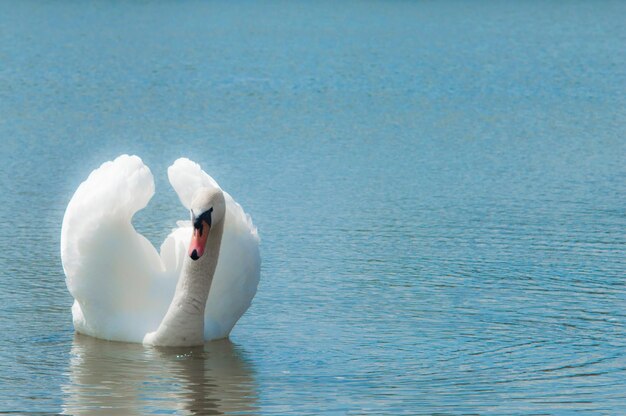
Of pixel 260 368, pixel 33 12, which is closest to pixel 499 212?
pixel 260 368

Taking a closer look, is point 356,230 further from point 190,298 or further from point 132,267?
point 190,298

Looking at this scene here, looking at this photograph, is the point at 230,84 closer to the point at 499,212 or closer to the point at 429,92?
the point at 429,92

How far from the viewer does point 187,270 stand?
9.60 metres

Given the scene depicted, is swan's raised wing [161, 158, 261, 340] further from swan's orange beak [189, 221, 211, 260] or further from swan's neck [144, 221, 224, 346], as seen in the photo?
swan's orange beak [189, 221, 211, 260]

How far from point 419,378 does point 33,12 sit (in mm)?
64483

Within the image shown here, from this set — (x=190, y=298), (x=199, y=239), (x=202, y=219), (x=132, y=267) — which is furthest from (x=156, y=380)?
(x=132, y=267)

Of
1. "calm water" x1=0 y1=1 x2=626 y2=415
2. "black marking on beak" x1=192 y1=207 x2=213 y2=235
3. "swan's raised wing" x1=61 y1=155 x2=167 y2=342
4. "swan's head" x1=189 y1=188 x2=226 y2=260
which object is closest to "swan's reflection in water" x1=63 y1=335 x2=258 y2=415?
"calm water" x1=0 y1=1 x2=626 y2=415

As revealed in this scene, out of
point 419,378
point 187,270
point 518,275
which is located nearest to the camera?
point 419,378

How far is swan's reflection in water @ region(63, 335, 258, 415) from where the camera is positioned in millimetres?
8305

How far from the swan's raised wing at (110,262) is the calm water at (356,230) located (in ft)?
0.66

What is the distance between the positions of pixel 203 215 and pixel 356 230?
173 inches

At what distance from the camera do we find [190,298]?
9531 millimetres

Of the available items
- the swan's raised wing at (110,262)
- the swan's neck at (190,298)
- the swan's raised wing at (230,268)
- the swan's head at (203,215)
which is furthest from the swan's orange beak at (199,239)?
the swan's raised wing at (110,262)

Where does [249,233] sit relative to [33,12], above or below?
above
